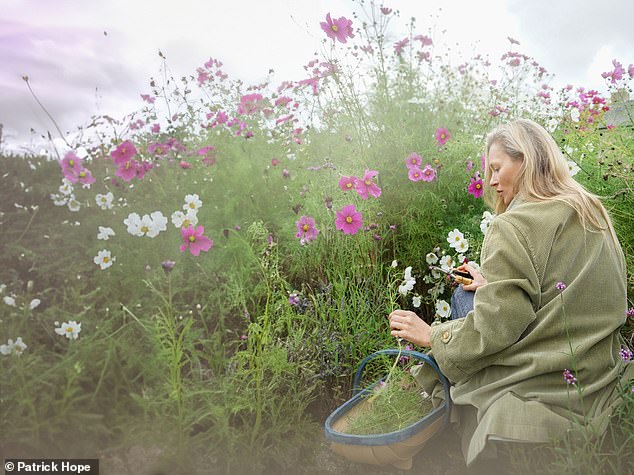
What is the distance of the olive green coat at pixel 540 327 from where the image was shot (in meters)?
1.46

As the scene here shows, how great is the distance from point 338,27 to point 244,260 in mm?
1214

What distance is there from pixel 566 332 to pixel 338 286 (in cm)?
97

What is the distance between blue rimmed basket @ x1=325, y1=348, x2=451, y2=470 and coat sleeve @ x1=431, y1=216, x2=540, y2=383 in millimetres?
229

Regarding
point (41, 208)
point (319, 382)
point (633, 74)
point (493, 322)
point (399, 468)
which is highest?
point (633, 74)

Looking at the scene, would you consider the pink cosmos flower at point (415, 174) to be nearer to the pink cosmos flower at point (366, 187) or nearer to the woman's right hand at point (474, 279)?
the pink cosmos flower at point (366, 187)

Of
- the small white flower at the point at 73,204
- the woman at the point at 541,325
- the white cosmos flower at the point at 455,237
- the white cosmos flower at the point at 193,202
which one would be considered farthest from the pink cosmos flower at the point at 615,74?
the small white flower at the point at 73,204

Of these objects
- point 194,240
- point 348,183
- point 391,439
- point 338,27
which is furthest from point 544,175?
point 338,27

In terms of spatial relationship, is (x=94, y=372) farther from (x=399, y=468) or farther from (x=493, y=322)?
(x=493, y=322)

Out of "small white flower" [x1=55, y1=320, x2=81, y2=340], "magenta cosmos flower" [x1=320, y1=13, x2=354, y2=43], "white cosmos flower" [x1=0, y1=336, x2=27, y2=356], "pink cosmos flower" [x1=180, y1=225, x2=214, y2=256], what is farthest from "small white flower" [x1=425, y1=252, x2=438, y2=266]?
"white cosmos flower" [x1=0, y1=336, x2=27, y2=356]

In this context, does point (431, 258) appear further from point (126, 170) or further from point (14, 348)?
point (14, 348)

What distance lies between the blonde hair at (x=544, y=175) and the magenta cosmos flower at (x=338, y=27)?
48.4 inches

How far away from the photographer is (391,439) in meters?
1.63

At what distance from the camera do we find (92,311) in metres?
1.89

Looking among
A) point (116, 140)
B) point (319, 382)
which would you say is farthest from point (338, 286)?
point (116, 140)
